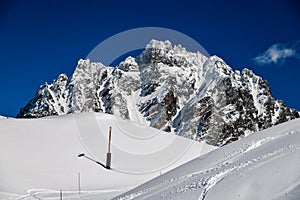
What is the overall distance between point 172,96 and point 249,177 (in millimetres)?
160777

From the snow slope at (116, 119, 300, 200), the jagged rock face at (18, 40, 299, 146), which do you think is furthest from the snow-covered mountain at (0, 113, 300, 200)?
the jagged rock face at (18, 40, 299, 146)

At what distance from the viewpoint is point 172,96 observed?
16775 cm

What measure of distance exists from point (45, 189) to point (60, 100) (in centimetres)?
16432

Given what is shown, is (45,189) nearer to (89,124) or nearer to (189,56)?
(89,124)

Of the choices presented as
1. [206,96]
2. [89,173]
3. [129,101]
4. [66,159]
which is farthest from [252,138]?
[129,101]

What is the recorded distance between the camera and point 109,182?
61.5 feet

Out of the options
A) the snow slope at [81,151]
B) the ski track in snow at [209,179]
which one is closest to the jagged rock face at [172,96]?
the snow slope at [81,151]

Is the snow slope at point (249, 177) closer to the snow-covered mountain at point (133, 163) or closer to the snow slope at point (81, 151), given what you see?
the snow-covered mountain at point (133, 163)

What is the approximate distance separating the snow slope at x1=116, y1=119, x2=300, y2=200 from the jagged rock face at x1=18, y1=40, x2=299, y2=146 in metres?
146

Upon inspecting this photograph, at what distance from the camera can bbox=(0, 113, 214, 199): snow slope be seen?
1797 centimetres

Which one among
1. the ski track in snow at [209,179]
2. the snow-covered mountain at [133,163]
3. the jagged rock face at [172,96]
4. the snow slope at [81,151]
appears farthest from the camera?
the jagged rock face at [172,96]

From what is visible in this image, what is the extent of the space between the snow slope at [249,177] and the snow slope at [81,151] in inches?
240

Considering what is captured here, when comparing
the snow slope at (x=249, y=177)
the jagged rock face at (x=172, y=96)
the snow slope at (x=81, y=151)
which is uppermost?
the jagged rock face at (x=172, y=96)

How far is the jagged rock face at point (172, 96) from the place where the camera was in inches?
6304
